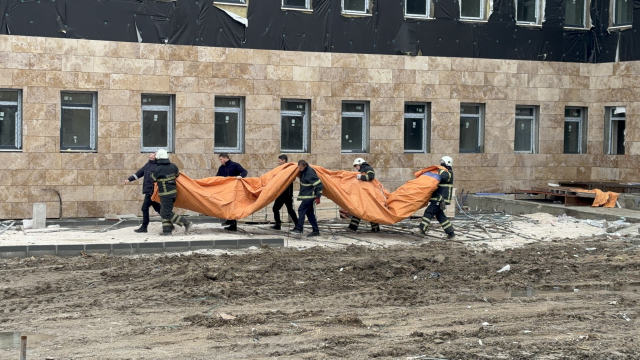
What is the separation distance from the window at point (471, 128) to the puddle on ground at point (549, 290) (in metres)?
11.4

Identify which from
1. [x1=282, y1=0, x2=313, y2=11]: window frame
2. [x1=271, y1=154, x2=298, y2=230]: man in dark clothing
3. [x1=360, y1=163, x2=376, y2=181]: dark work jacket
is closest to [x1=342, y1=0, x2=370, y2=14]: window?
[x1=282, y1=0, x2=313, y2=11]: window frame

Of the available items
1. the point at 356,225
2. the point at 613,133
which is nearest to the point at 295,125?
the point at 356,225

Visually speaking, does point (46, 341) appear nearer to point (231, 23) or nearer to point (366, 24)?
point (231, 23)

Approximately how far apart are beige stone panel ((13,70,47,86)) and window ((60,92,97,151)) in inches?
25.8

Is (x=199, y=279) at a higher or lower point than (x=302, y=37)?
lower

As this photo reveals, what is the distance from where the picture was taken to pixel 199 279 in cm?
1177

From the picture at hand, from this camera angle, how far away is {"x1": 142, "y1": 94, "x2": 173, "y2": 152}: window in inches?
797

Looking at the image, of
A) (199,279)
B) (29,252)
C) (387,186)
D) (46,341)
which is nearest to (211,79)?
(387,186)

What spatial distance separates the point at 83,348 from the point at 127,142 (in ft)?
39.6

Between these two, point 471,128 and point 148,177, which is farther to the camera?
point 471,128

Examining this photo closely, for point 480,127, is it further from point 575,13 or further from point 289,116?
point 289,116

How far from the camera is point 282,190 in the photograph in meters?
16.8

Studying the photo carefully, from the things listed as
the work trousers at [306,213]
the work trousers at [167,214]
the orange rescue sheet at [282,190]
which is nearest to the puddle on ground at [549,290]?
the orange rescue sheet at [282,190]

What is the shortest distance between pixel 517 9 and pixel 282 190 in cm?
1084
